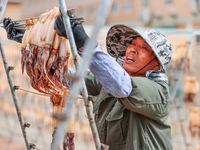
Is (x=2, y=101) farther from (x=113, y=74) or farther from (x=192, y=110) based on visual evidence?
(x=113, y=74)

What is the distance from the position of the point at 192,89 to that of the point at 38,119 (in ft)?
11.0

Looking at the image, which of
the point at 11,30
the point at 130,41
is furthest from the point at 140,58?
the point at 11,30

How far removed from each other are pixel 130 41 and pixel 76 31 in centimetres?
68

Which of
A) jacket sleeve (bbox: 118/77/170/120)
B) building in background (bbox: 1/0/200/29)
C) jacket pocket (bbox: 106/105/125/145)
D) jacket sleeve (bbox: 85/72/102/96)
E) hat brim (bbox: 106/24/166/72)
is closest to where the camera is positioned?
jacket sleeve (bbox: 118/77/170/120)

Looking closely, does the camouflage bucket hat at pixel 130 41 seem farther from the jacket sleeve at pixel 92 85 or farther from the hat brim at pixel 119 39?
the jacket sleeve at pixel 92 85

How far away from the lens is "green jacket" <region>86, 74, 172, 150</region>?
1804mm

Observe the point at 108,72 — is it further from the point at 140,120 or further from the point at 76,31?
the point at 140,120

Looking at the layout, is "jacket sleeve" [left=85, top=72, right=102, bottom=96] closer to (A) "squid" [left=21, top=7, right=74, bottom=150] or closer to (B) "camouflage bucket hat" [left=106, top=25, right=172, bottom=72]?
(B) "camouflage bucket hat" [left=106, top=25, right=172, bottom=72]

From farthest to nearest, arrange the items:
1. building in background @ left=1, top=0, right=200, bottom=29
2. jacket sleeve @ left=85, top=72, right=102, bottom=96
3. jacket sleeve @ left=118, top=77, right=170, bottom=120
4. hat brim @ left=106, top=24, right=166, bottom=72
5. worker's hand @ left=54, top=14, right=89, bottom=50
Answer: building in background @ left=1, top=0, right=200, bottom=29
jacket sleeve @ left=85, top=72, right=102, bottom=96
hat brim @ left=106, top=24, right=166, bottom=72
jacket sleeve @ left=118, top=77, right=170, bottom=120
worker's hand @ left=54, top=14, right=89, bottom=50

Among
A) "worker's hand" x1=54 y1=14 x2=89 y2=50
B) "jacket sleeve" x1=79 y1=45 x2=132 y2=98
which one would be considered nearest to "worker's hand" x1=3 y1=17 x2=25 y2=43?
"worker's hand" x1=54 y1=14 x2=89 y2=50

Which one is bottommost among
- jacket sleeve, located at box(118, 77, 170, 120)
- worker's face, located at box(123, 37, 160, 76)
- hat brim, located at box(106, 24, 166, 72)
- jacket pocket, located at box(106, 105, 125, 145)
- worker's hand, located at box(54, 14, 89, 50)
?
jacket pocket, located at box(106, 105, 125, 145)

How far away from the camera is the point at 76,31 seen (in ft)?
5.15

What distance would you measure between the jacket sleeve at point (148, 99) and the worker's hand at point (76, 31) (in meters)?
0.34

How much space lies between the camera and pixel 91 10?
30344 millimetres
